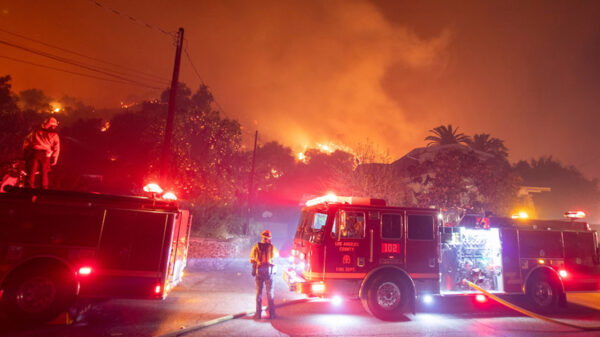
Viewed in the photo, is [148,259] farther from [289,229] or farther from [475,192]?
Result: [289,229]

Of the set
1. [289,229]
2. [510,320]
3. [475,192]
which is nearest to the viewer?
[510,320]

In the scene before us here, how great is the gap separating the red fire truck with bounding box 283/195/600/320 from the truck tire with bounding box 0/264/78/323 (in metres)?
4.60

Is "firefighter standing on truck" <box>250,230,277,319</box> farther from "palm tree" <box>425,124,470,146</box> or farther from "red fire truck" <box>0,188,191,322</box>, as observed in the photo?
"palm tree" <box>425,124,470,146</box>

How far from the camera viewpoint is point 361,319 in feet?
23.6

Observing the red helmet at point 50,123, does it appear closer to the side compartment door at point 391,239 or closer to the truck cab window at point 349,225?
the truck cab window at point 349,225

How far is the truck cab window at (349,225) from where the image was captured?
724 centimetres

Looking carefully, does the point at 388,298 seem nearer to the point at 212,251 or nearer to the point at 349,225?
the point at 349,225

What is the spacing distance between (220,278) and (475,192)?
15749 millimetres

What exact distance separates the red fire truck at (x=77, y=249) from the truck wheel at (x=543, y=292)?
952cm

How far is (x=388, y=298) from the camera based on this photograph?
287 inches

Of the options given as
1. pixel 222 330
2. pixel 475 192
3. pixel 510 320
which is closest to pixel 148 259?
pixel 222 330

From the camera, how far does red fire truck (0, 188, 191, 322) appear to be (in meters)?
6.03

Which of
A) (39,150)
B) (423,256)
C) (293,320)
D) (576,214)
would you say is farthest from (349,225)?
(39,150)

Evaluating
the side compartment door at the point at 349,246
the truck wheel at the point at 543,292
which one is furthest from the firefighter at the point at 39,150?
the truck wheel at the point at 543,292
